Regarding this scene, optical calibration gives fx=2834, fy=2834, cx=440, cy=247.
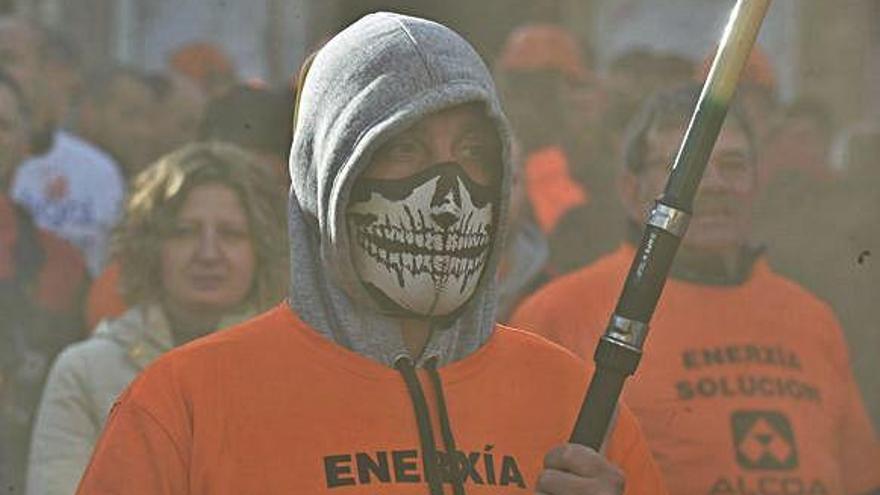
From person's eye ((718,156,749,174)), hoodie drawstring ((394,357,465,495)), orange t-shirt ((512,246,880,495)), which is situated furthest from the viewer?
person's eye ((718,156,749,174))

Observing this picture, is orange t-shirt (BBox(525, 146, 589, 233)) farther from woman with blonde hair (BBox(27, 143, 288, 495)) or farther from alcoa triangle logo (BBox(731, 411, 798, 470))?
alcoa triangle logo (BBox(731, 411, 798, 470))

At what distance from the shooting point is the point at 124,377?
6.65 meters

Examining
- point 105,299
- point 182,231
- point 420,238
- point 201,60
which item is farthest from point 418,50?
point 201,60

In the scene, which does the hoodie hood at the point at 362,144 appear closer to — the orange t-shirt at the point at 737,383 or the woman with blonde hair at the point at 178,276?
the orange t-shirt at the point at 737,383

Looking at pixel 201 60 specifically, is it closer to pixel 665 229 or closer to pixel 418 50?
pixel 418 50

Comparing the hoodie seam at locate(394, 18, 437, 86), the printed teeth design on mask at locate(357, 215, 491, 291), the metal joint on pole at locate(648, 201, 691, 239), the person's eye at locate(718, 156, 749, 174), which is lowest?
the printed teeth design on mask at locate(357, 215, 491, 291)

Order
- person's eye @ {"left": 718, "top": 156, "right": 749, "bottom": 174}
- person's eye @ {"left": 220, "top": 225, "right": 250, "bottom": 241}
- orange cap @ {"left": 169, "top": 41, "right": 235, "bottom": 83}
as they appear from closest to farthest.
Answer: person's eye @ {"left": 220, "top": 225, "right": 250, "bottom": 241} → person's eye @ {"left": 718, "top": 156, "right": 749, "bottom": 174} → orange cap @ {"left": 169, "top": 41, "right": 235, "bottom": 83}

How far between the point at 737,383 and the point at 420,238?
8.29 feet

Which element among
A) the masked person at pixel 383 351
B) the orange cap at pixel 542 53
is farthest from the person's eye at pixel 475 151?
the orange cap at pixel 542 53

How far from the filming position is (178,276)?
675 centimetres

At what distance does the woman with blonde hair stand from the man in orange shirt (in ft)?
2.21

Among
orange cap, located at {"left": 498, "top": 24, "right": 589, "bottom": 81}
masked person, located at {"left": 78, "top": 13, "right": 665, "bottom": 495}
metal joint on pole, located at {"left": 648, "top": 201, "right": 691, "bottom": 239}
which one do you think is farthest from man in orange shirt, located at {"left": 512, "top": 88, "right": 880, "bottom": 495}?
orange cap, located at {"left": 498, "top": 24, "right": 589, "bottom": 81}

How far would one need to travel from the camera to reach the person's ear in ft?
23.3

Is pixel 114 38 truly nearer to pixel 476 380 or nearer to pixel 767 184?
pixel 767 184
